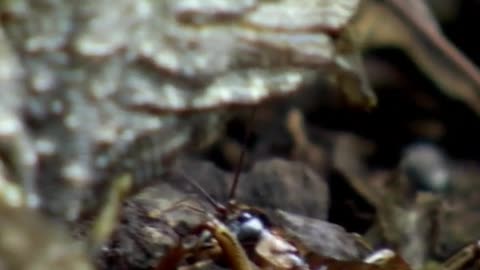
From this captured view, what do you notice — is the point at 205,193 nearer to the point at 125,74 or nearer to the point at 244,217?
the point at 244,217

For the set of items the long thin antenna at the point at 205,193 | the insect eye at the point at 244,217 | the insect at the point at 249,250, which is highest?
the long thin antenna at the point at 205,193

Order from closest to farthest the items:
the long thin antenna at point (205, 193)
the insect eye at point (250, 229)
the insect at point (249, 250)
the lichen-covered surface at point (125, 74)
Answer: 1. the lichen-covered surface at point (125, 74)
2. the insect at point (249, 250)
3. the insect eye at point (250, 229)
4. the long thin antenna at point (205, 193)

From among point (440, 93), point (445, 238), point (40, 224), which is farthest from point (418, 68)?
point (40, 224)

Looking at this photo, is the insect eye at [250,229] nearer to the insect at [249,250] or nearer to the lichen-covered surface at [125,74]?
the insect at [249,250]

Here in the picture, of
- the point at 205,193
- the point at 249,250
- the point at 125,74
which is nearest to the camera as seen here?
the point at 125,74

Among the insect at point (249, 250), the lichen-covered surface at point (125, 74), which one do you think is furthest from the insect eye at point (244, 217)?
the lichen-covered surface at point (125, 74)

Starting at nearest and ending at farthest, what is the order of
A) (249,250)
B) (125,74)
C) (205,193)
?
1. (125,74)
2. (249,250)
3. (205,193)

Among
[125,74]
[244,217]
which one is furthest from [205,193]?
[125,74]

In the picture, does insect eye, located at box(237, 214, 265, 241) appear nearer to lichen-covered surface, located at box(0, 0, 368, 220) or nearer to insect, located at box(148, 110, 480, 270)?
insect, located at box(148, 110, 480, 270)

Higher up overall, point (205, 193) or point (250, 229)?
point (205, 193)

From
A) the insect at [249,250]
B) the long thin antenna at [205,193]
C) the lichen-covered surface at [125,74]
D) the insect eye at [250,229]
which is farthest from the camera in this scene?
the long thin antenna at [205,193]

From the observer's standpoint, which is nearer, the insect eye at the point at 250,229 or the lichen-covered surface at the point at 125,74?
the lichen-covered surface at the point at 125,74
